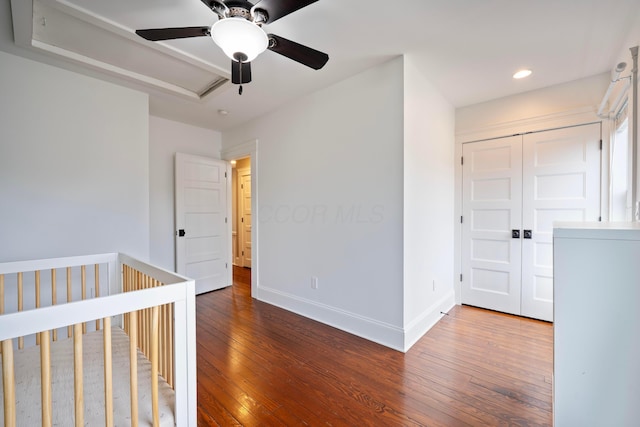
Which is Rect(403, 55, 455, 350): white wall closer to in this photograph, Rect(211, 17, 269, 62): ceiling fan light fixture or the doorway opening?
Rect(211, 17, 269, 62): ceiling fan light fixture

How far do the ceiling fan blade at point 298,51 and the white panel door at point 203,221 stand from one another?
2.73 meters

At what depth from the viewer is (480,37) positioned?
1981mm

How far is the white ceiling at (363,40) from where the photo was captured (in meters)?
1.70

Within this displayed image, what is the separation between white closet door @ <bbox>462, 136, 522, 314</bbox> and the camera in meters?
2.98

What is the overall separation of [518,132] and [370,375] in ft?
9.64

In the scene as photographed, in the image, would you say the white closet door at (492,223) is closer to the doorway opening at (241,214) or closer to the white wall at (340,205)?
the white wall at (340,205)

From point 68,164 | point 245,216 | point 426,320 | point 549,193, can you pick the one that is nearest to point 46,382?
point 68,164

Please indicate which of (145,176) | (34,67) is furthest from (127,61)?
(145,176)

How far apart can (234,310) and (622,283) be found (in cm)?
322

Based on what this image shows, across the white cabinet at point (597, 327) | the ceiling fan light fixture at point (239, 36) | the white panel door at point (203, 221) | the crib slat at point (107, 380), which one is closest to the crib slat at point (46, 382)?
the crib slat at point (107, 380)

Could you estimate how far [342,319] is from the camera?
2658mm

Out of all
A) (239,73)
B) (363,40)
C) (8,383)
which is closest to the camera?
(8,383)

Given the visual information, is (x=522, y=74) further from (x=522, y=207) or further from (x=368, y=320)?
(x=368, y=320)

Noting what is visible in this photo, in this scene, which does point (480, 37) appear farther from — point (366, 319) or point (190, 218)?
point (190, 218)
